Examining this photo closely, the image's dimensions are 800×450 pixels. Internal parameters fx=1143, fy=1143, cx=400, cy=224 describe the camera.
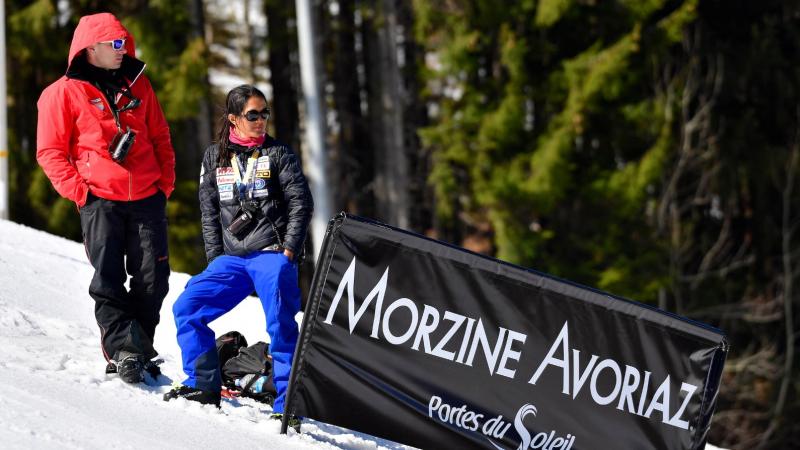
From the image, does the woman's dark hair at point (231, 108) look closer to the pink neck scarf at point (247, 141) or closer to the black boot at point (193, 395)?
the pink neck scarf at point (247, 141)

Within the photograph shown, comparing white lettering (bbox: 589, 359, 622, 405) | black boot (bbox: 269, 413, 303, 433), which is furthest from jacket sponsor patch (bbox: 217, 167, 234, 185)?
white lettering (bbox: 589, 359, 622, 405)

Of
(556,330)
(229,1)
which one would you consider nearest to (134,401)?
(556,330)

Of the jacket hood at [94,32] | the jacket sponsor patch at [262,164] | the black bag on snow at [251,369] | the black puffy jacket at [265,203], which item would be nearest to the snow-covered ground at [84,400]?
the black bag on snow at [251,369]

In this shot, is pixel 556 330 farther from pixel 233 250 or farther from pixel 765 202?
pixel 765 202

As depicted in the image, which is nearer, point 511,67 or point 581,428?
point 581,428

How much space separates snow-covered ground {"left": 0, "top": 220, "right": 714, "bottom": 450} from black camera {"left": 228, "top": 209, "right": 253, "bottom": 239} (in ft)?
2.79

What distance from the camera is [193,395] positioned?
5.52 meters

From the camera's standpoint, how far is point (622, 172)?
1756 centimetres

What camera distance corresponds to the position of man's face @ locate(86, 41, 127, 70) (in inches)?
221

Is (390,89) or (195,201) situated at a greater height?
(390,89)

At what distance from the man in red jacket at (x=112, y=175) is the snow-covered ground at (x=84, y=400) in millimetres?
278

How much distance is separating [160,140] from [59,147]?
0.60 m

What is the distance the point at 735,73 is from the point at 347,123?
754 centimetres

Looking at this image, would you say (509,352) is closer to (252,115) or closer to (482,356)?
(482,356)
